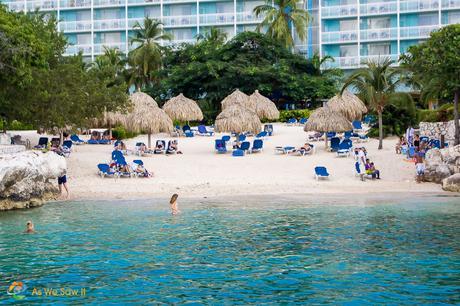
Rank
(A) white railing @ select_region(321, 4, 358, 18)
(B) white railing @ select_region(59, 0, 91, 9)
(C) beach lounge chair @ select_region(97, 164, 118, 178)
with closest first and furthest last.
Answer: (C) beach lounge chair @ select_region(97, 164, 118, 178) → (A) white railing @ select_region(321, 4, 358, 18) → (B) white railing @ select_region(59, 0, 91, 9)

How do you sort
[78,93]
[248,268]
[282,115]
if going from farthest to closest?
[282,115]
[78,93]
[248,268]

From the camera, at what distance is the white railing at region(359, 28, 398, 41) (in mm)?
62688

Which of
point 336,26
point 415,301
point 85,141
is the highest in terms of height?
point 336,26

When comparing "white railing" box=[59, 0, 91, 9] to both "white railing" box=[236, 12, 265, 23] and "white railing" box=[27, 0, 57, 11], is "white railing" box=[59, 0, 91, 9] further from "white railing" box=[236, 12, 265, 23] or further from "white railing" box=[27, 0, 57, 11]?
"white railing" box=[236, 12, 265, 23]

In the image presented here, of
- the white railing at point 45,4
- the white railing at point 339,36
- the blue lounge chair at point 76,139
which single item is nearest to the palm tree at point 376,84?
the blue lounge chair at point 76,139

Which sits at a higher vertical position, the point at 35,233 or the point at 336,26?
the point at 336,26

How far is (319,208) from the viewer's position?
70.8 ft

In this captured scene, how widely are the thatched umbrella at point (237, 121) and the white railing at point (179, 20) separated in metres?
35.2

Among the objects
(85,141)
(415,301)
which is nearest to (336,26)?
(85,141)

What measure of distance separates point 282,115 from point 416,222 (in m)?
33.8

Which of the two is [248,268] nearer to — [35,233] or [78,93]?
[35,233]

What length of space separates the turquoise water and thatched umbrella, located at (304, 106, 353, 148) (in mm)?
13480

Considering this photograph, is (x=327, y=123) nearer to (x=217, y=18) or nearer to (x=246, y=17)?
(x=246, y=17)

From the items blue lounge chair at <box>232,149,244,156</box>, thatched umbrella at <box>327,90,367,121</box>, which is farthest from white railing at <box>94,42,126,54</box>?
blue lounge chair at <box>232,149,244,156</box>
